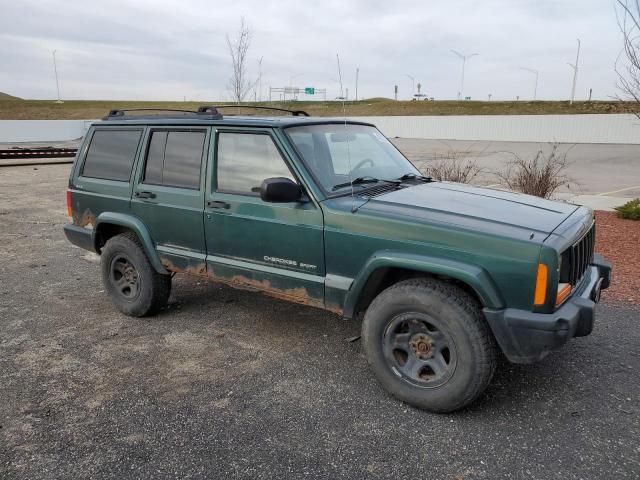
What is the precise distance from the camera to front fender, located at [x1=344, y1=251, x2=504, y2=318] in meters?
2.94

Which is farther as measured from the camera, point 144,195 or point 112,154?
point 112,154

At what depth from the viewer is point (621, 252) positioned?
22.6ft

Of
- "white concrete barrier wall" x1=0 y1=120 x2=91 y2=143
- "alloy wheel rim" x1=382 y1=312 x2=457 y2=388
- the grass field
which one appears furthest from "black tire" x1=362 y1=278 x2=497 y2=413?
the grass field

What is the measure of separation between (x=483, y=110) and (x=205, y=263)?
6274cm

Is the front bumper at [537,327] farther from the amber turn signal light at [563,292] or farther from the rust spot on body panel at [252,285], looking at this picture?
the rust spot on body panel at [252,285]

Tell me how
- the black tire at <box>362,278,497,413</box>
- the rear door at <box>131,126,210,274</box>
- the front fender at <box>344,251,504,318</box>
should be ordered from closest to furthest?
1. the front fender at <box>344,251,504,318</box>
2. the black tire at <box>362,278,497,413</box>
3. the rear door at <box>131,126,210,274</box>

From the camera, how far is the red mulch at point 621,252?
542cm

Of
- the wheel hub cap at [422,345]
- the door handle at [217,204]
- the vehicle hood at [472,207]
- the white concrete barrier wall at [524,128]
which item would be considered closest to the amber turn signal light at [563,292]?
the vehicle hood at [472,207]

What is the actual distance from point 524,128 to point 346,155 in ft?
147

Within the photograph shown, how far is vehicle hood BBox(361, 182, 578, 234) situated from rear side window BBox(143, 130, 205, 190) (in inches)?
64.1

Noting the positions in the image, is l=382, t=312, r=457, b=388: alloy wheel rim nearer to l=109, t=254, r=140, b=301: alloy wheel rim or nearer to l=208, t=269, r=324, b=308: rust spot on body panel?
l=208, t=269, r=324, b=308: rust spot on body panel

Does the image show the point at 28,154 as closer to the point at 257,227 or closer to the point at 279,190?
the point at 257,227

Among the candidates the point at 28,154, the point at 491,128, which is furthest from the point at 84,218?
the point at 491,128

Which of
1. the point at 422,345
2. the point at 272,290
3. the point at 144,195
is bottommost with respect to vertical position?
the point at 422,345
